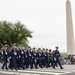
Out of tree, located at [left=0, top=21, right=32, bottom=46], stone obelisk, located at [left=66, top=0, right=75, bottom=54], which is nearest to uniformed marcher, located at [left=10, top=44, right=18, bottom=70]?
stone obelisk, located at [left=66, top=0, right=75, bottom=54]

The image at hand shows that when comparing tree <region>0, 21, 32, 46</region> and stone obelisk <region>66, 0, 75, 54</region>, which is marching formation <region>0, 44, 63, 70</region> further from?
tree <region>0, 21, 32, 46</region>

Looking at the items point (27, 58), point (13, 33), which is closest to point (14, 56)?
point (27, 58)

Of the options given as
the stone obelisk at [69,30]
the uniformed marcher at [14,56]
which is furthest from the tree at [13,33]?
the uniformed marcher at [14,56]

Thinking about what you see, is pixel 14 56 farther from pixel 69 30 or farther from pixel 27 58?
pixel 69 30

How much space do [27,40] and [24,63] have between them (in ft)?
156

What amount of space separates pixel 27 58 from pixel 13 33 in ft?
147

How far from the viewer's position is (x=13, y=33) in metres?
67.3

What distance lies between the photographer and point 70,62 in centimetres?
3588

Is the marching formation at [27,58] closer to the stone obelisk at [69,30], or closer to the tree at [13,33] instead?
the stone obelisk at [69,30]

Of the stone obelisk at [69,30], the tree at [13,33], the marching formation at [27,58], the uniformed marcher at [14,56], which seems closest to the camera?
the uniformed marcher at [14,56]

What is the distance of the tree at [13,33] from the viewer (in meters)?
66.7

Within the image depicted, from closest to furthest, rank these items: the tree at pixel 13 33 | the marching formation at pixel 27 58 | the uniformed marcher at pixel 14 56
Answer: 1. the uniformed marcher at pixel 14 56
2. the marching formation at pixel 27 58
3. the tree at pixel 13 33

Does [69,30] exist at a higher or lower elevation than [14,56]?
higher

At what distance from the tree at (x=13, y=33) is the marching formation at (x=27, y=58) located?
41405mm
